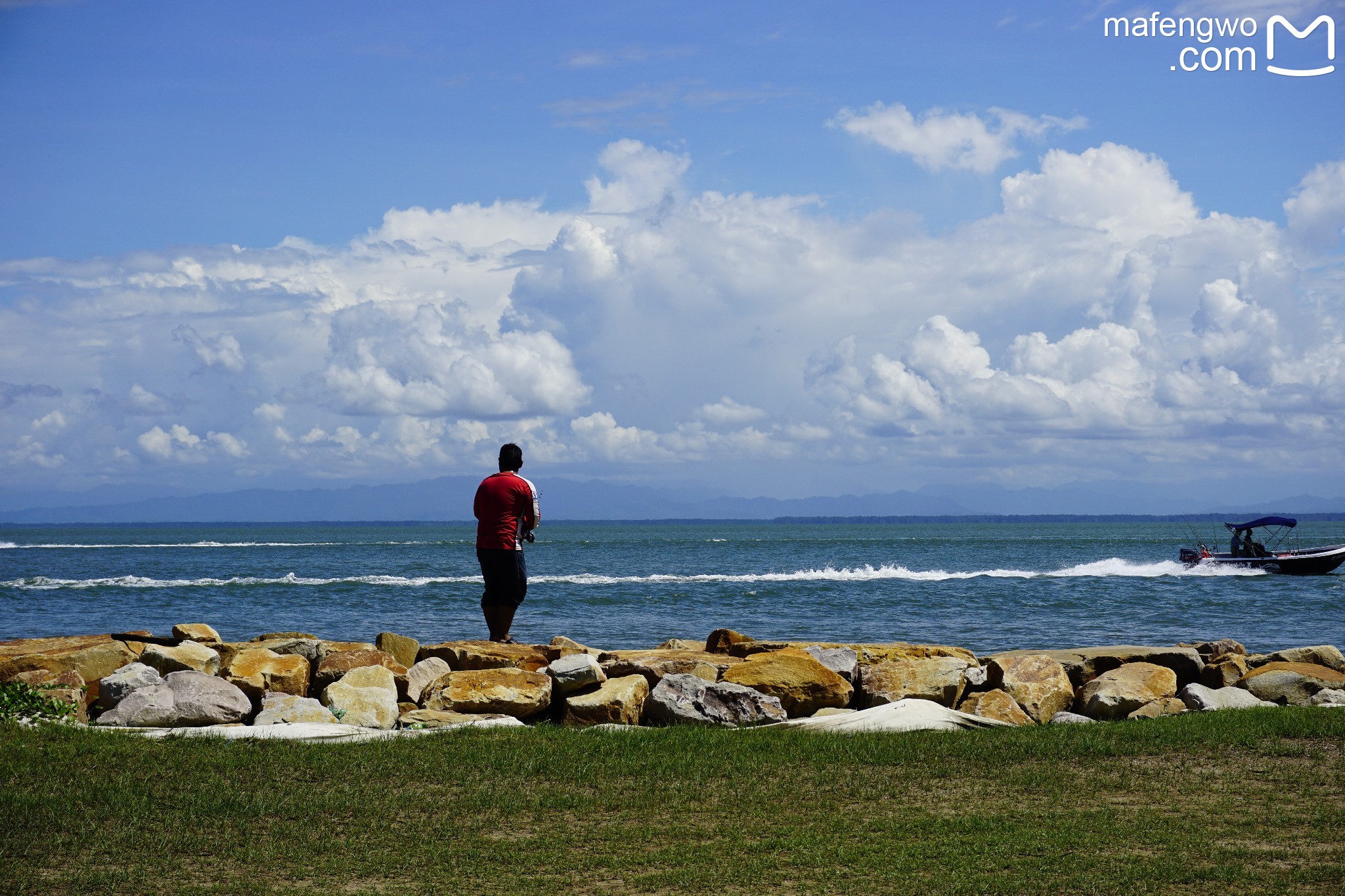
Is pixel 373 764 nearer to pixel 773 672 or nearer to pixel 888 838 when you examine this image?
pixel 888 838

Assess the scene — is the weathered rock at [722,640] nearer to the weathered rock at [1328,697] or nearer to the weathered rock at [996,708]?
the weathered rock at [996,708]

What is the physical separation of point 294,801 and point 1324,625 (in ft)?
88.6

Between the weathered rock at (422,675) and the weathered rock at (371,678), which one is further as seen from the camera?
the weathered rock at (422,675)

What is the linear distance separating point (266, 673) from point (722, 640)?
6.19 m

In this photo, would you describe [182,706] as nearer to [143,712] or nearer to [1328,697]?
[143,712]

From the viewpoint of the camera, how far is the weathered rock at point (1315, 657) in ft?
47.4

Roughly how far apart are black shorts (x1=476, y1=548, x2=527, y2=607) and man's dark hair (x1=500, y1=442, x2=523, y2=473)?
87 centimetres

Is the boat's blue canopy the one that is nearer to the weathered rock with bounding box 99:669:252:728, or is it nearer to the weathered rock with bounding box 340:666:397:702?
the weathered rock with bounding box 340:666:397:702

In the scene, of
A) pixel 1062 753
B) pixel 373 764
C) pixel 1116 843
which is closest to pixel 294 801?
pixel 373 764

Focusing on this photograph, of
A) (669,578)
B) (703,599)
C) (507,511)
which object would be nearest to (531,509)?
(507,511)

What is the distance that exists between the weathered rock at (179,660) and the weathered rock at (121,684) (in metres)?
1.15

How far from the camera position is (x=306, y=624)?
1170 inches

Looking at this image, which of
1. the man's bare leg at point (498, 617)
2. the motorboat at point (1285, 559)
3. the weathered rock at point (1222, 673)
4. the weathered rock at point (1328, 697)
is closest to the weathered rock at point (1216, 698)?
the weathered rock at point (1328, 697)

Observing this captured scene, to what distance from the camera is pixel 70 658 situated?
36.1 ft
